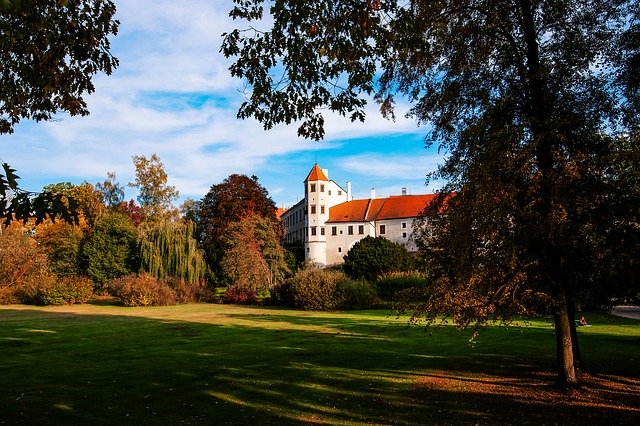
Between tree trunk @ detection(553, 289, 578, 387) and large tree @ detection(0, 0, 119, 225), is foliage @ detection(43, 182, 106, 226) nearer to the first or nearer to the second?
large tree @ detection(0, 0, 119, 225)

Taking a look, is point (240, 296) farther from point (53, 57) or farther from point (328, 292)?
point (53, 57)

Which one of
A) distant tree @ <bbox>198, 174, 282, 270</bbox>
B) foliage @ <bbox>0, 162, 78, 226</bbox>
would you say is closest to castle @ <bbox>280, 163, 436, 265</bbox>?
distant tree @ <bbox>198, 174, 282, 270</bbox>

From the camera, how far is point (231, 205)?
52.9m

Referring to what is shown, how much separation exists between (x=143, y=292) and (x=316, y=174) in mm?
44821

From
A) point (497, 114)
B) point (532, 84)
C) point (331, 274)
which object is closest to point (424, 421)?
point (497, 114)

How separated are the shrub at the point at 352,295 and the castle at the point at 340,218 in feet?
121

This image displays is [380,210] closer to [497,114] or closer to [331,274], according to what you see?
[331,274]

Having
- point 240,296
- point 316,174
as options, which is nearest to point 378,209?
point 316,174

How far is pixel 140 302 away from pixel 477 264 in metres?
32.6

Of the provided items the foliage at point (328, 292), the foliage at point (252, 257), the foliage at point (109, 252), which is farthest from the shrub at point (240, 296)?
the foliage at point (109, 252)

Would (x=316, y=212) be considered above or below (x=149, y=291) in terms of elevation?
above

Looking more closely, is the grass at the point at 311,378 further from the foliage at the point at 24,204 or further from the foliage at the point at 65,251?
the foliage at the point at 65,251

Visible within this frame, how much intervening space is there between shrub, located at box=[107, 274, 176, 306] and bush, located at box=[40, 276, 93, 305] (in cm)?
323

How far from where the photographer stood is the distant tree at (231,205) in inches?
2062
